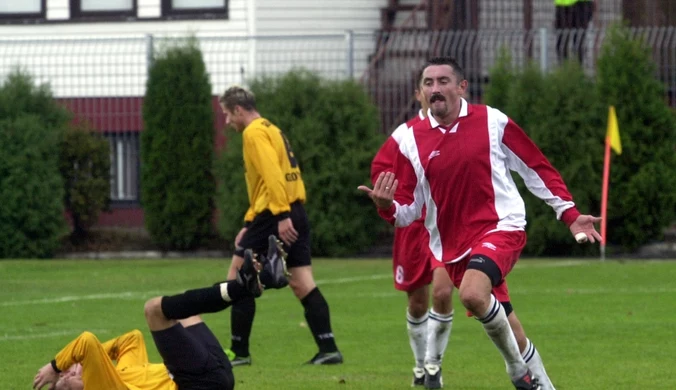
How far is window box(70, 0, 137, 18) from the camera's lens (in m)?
26.7

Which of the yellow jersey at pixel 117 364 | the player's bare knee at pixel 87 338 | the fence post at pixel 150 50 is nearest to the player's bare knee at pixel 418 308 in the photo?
the yellow jersey at pixel 117 364

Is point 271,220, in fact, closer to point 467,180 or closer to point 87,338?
point 467,180

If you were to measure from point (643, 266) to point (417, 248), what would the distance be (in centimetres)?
940

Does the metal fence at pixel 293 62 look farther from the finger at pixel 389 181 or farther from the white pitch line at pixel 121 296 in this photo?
the finger at pixel 389 181

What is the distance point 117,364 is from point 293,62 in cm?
1534

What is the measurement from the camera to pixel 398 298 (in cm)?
1520

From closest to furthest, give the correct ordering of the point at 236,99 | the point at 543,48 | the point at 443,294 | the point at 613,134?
1. the point at 443,294
2. the point at 236,99
3. the point at 613,134
4. the point at 543,48

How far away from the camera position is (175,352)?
7.94 metres

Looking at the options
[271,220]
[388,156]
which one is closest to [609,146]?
[271,220]

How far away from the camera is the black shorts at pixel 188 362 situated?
26.0 feet

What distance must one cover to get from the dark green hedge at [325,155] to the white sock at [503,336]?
12889 millimetres

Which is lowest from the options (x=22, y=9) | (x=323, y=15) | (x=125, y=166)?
(x=125, y=166)

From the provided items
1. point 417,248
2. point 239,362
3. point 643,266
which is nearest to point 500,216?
point 417,248

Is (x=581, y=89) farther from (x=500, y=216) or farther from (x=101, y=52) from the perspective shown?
(x=500, y=216)
